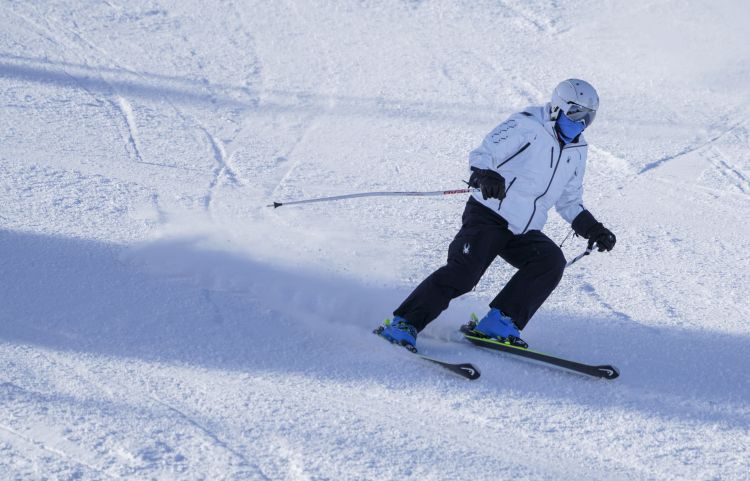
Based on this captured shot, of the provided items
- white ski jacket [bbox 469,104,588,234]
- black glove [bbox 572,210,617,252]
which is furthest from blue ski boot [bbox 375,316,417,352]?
black glove [bbox 572,210,617,252]

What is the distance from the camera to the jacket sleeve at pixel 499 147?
16.0 feet

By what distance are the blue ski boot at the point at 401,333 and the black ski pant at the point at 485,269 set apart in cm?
3

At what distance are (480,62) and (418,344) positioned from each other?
22.6 feet

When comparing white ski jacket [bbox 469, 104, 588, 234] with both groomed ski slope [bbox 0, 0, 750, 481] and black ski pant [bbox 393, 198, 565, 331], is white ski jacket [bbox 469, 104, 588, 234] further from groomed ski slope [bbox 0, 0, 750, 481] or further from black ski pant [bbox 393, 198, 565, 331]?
groomed ski slope [bbox 0, 0, 750, 481]

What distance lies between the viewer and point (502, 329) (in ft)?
16.6

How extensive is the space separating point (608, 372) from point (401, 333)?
1122mm

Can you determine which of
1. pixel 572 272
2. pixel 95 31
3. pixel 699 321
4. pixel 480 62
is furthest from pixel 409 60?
pixel 699 321

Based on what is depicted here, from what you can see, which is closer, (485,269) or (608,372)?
(608,372)

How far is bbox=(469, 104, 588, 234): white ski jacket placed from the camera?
16.2ft

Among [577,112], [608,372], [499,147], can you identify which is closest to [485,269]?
[499,147]

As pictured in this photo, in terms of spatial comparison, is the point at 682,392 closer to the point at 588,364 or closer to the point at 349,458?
the point at 588,364

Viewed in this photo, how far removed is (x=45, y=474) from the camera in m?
3.53

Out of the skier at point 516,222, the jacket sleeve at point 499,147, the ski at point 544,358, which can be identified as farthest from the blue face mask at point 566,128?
the ski at point 544,358

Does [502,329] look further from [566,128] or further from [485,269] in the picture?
[566,128]
